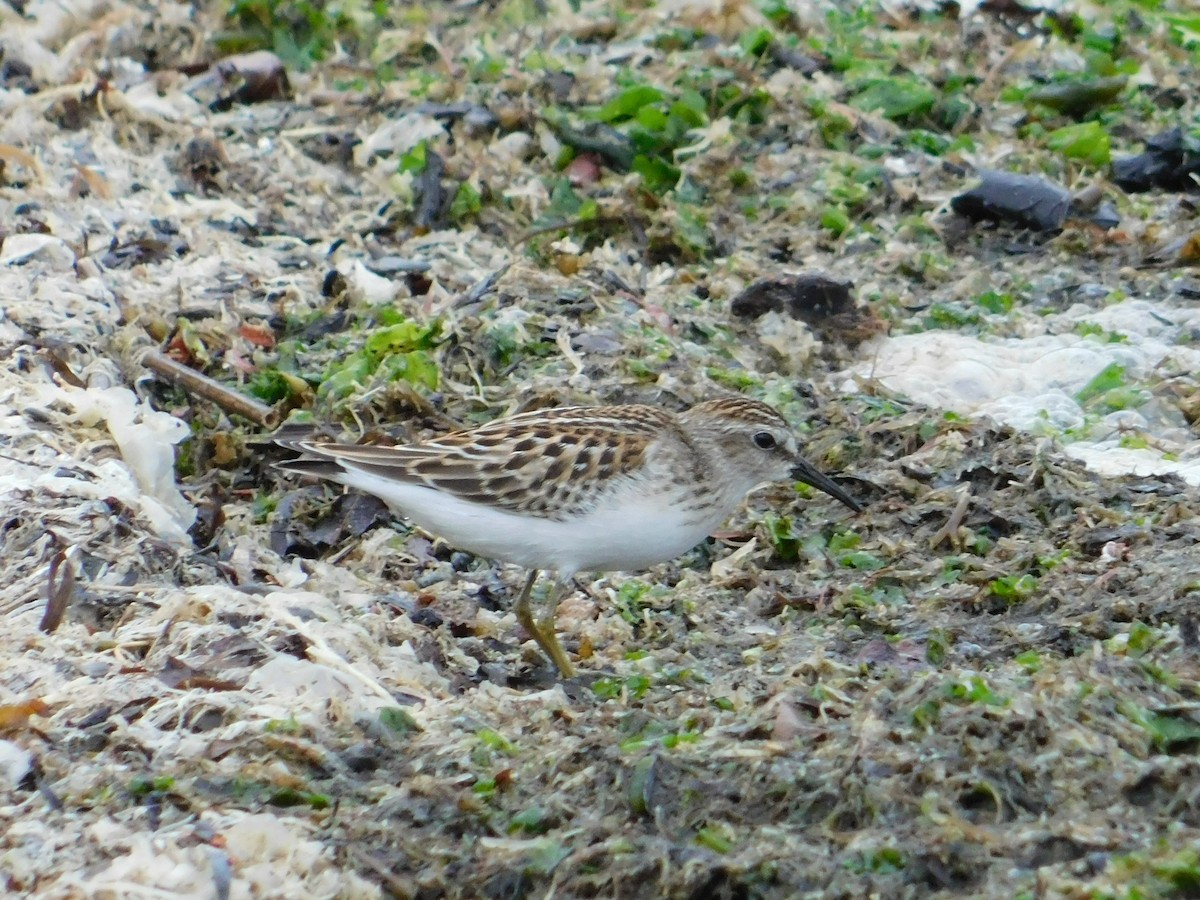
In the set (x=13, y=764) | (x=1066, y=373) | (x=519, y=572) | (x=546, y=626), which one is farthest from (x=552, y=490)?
(x=1066, y=373)

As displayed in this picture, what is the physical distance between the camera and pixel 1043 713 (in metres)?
4.79

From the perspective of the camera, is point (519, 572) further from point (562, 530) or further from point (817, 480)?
point (817, 480)

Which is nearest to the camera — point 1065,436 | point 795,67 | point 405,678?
point 405,678

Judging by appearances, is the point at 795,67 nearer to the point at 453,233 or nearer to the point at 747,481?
the point at 453,233

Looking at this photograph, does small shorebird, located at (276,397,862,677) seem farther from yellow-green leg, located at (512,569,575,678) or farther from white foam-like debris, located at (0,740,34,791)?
white foam-like debris, located at (0,740,34,791)

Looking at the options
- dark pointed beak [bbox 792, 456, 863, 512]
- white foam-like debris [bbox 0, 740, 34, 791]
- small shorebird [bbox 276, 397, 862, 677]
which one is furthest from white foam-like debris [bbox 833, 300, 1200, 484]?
white foam-like debris [bbox 0, 740, 34, 791]

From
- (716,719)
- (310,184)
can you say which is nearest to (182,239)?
(310,184)

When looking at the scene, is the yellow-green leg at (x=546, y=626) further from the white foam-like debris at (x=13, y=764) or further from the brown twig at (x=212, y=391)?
the white foam-like debris at (x=13, y=764)

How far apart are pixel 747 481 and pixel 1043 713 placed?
248 cm

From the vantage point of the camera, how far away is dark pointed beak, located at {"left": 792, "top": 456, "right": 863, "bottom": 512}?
7.31 meters

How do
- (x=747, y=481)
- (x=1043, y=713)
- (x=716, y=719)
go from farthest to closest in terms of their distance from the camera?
1. (x=747, y=481)
2. (x=716, y=719)
3. (x=1043, y=713)

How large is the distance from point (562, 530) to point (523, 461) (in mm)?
310

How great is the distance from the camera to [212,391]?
8.16 m

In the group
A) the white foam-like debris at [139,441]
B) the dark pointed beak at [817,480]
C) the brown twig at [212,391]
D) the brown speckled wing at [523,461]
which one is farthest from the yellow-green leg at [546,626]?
the brown twig at [212,391]
